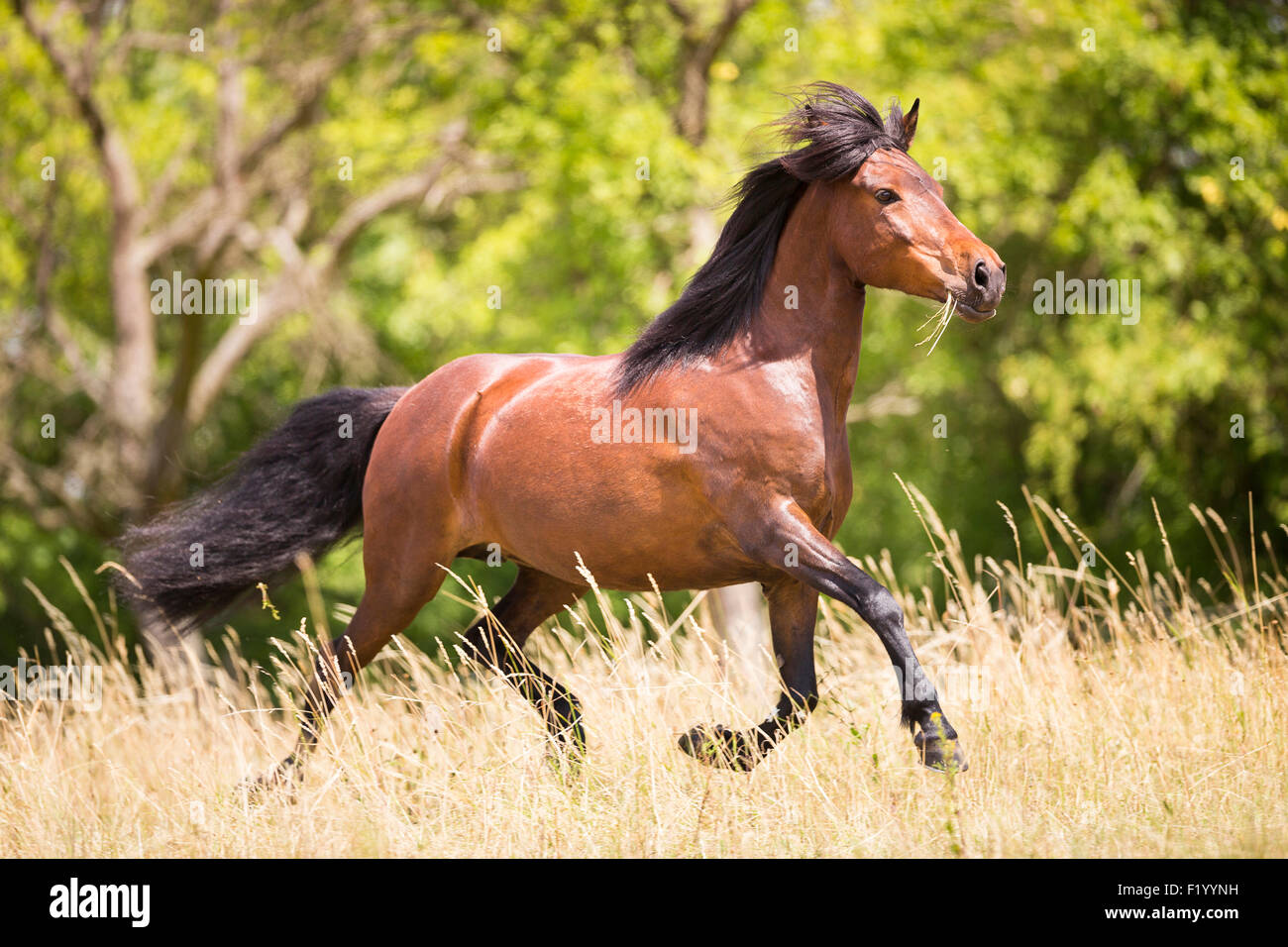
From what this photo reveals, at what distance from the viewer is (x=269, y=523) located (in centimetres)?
552

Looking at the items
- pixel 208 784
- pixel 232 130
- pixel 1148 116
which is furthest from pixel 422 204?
pixel 208 784

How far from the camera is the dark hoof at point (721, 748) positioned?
4.32 meters

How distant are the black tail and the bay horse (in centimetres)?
28

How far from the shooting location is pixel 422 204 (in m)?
16.6

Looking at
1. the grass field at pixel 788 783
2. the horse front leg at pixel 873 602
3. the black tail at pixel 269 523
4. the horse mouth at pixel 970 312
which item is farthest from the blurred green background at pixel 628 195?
the horse mouth at pixel 970 312

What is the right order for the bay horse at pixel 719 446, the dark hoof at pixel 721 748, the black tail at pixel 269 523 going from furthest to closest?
the black tail at pixel 269 523
the dark hoof at pixel 721 748
the bay horse at pixel 719 446

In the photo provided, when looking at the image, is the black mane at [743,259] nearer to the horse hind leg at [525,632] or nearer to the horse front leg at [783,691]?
the horse front leg at [783,691]

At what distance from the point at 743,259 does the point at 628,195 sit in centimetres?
750

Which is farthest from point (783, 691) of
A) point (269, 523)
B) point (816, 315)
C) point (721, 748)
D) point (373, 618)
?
point (269, 523)

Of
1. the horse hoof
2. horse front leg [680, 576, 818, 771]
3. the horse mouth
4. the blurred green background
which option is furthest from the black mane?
the blurred green background

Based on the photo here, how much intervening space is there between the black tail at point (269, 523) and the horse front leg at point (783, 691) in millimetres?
2013
